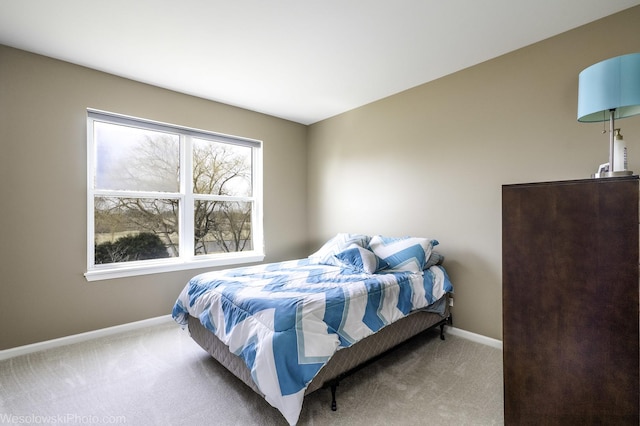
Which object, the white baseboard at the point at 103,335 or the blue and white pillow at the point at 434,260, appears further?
the blue and white pillow at the point at 434,260

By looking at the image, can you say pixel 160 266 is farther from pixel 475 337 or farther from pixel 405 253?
pixel 475 337

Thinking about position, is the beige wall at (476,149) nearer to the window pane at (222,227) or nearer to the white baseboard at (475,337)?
the white baseboard at (475,337)

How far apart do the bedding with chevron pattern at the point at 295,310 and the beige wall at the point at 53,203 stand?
1.03m

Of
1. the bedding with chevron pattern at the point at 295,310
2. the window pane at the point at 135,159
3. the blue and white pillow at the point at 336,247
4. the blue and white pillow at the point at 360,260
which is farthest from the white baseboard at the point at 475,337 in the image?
the window pane at the point at 135,159

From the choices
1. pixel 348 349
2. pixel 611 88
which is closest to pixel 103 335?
pixel 348 349

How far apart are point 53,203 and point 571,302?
12.3ft

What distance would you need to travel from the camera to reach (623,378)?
1.13 meters

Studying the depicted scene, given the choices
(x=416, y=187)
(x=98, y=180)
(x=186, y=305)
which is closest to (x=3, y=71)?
(x=98, y=180)

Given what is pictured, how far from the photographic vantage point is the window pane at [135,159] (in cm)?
291

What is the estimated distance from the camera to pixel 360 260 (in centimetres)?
265

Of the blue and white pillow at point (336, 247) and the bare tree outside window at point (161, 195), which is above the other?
the bare tree outside window at point (161, 195)

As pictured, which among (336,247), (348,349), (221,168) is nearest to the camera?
(348,349)

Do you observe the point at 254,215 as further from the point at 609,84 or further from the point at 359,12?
the point at 609,84

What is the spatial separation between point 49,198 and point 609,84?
159 inches
